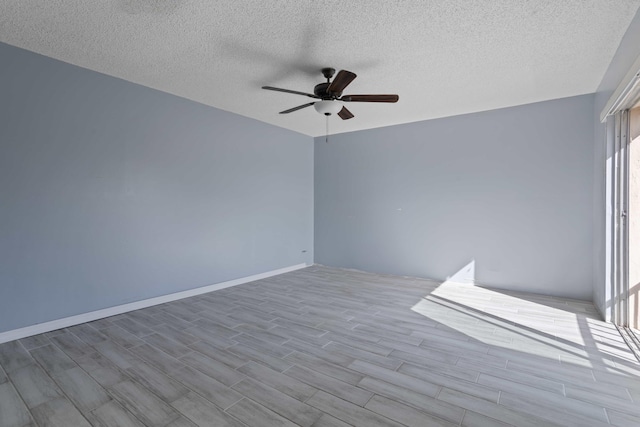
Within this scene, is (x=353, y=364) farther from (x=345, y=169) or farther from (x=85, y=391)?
(x=345, y=169)

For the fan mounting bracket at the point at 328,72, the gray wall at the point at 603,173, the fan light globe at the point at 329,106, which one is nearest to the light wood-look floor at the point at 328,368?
the gray wall at the point at 603,173

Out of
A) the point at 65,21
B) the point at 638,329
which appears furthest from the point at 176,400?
the point at 638,329

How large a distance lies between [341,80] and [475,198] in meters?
3.03

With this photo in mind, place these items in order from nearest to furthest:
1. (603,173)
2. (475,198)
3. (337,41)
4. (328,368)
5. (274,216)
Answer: (328,368) < (337,41) < (603,173) < (475,198) < (274,216)

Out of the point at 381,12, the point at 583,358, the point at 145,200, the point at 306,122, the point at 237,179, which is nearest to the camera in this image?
the point at 381,12

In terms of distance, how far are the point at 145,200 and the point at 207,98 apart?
1554 millimetres

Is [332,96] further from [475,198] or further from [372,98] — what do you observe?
[475,198]

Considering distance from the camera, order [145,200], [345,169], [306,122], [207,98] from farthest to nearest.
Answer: [345,169] < [306,122] < [207,98] < [145,200]

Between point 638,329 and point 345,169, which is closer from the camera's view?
point 638,329

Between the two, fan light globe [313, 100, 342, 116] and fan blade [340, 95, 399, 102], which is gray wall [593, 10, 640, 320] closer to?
fan blade [340, 95, 399, 102]

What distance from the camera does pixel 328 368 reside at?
2229 millimetres

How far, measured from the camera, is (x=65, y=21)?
7.64 feet

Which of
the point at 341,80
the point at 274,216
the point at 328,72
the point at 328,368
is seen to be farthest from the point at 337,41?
the point at 274,216

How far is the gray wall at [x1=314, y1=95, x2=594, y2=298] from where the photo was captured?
3895mm
